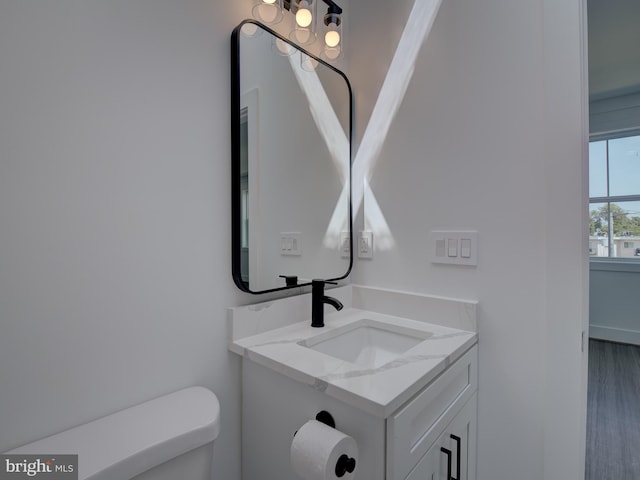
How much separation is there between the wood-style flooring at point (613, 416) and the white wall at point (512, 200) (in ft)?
3.56

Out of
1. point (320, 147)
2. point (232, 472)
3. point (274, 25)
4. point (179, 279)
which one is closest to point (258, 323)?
point (179, 279)

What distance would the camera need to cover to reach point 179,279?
2.96ft

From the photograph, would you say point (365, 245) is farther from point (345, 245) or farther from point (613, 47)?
point (613, 47)

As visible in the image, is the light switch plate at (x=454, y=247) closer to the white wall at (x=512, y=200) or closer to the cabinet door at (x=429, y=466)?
the white wall at (x=512, y=200)

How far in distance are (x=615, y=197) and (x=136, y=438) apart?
480 cm

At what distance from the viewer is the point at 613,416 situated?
84.7 inches

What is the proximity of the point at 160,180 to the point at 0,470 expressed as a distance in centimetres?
67

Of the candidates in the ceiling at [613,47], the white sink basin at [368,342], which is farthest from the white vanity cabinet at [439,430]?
the ceiling at [613,47]

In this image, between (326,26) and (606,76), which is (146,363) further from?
(606,76)

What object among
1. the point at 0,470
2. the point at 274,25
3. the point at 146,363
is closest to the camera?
the point at 0,470

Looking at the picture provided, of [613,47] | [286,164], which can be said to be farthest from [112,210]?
[613,47]

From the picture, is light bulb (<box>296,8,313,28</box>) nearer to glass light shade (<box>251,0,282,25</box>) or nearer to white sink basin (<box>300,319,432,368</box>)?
glass light shade (<box>251,0,282,25</box>)

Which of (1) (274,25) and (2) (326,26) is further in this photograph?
(2) (326,26)

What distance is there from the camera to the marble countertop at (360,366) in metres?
0.71
